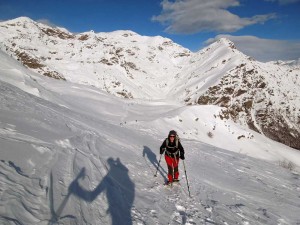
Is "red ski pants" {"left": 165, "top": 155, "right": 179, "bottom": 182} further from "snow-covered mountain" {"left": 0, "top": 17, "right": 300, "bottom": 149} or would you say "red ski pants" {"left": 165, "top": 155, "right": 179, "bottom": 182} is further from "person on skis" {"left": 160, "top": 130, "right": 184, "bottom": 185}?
"snow-covered mountain" {"left": 0, "top": 17, "right": 300, "bottom": 149}

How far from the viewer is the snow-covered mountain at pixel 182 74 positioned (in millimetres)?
40688

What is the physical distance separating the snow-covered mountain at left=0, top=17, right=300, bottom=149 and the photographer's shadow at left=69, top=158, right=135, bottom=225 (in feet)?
66.6

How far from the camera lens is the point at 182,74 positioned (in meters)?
62.5

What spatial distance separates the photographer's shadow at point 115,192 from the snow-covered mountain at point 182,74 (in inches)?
799

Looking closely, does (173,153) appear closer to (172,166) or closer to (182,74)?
(172,166)

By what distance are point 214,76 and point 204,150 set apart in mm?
35242

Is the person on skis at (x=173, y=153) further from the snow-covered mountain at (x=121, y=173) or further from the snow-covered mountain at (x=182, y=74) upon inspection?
the snow-covered mountain at (x=182, y=74)

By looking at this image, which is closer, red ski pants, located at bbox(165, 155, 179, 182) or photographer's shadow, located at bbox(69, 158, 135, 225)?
photographer's shadow, located at bbox(69, 158, 135, 225)

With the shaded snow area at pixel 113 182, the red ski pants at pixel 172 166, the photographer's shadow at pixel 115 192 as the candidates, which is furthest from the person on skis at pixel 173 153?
the photographer's shadow at pixel 115 192

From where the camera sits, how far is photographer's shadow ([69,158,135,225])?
6.38 metres

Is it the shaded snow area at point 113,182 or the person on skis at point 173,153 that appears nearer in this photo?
the shaded snow area at point 113,182

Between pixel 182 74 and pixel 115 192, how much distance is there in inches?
2222

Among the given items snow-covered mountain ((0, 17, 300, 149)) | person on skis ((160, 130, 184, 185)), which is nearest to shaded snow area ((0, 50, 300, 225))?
person on skis ((160, 130, 184, 185))

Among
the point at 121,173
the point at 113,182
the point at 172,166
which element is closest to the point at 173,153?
the point at 172,166
